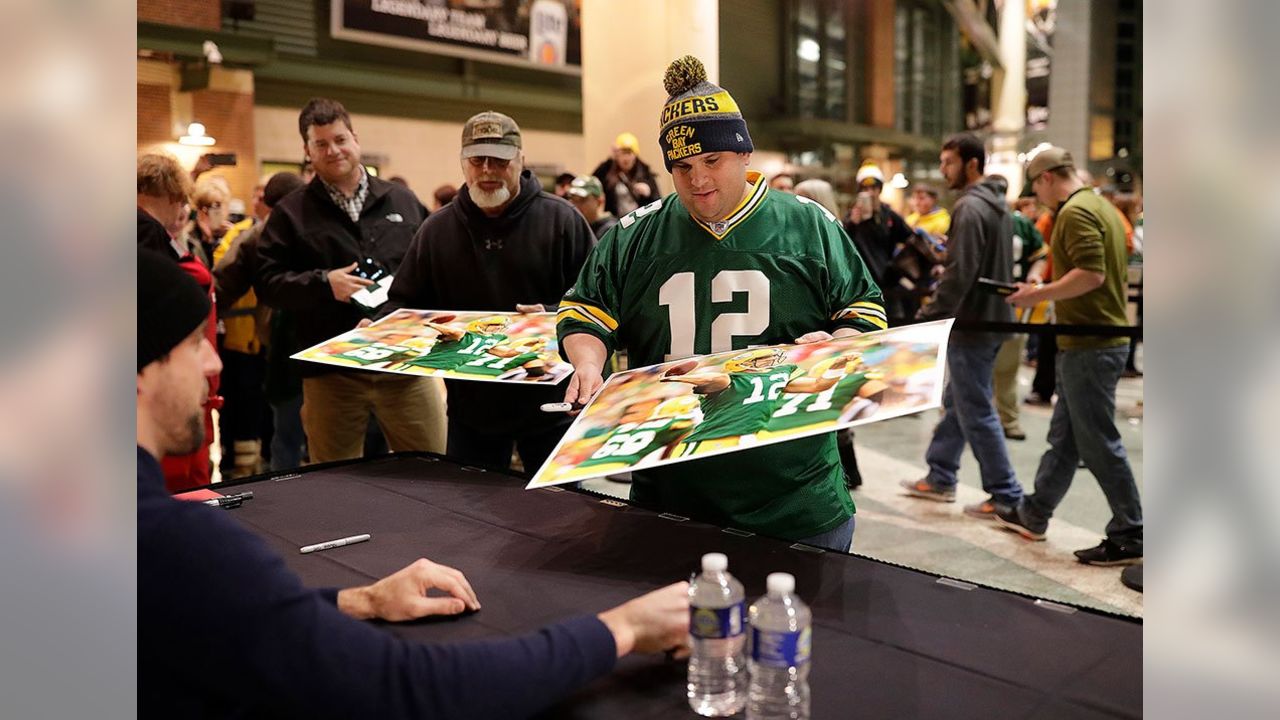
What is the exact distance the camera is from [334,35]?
44.0 feet

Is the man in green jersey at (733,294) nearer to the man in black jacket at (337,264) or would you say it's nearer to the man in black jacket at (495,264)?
the man in black jacket at (495,264)

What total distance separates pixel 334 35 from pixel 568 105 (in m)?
4.51

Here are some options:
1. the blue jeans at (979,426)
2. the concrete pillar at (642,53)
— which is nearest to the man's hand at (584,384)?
the blue jeans at (979,426)

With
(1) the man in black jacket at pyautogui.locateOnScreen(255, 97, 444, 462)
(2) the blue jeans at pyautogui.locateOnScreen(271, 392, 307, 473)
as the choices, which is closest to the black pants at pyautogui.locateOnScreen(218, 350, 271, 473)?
(2) the blue jeans at pyautogui.locateOnScreen(271, 392, 307, 473)

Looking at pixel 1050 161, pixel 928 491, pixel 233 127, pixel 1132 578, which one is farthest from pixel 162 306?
pixel 233 127

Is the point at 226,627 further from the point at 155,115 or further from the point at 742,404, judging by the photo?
the point at 155,115

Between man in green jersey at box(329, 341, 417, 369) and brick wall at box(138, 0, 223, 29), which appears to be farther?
brick wall at box(138, 0, 223, 29)

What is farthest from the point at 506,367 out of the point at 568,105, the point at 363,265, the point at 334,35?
the point at 568,105

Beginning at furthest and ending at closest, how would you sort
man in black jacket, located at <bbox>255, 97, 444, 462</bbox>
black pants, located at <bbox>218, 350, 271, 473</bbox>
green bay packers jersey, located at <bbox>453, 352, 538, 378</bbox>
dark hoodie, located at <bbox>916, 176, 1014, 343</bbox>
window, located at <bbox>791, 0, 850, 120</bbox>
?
window, located at <bbox>791, 0, 850, 120</bbox>, black pants, located at <bbox>218, 350, 271, 473</bbox>, dark hoodie, located at <bbox>916, 176, 1014, 343</bbox>, man in black jacket, located at <bbox>255, 97, 444, 462</bbox>, green bay packers jersey, located at <bbox>453, 352, 538, 378</bbox>

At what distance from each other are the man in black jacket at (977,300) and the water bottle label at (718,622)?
409 cm

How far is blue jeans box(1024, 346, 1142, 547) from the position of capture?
171 inches

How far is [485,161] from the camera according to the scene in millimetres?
3305

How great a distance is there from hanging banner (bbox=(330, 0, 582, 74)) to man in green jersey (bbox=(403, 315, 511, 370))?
1170 cm

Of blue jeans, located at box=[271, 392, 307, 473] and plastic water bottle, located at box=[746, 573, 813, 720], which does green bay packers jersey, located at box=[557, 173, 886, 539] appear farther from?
blue jeans, located at box=[271, 392, 307, 473]
